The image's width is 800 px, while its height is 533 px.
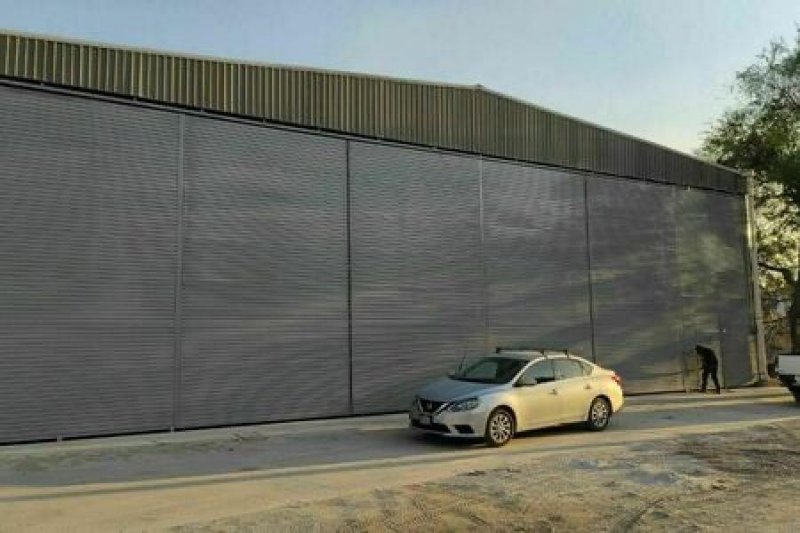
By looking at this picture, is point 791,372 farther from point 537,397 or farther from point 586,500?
point 586,500

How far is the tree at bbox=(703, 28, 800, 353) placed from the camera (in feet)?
101

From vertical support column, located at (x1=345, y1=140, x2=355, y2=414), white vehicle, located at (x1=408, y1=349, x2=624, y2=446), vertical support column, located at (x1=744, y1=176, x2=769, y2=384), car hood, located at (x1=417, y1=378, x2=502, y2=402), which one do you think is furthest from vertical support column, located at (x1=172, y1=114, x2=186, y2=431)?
vertical support column, located at (x1=744, y1=176, x2=769, y2=384)

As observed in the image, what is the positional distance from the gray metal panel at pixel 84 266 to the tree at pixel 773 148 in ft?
77.1

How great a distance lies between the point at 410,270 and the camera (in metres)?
19.0

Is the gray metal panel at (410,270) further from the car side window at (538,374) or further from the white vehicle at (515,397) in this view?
the car side window at (538,374)

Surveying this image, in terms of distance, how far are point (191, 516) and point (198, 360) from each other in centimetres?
740

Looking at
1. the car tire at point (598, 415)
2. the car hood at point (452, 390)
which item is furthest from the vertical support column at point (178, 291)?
the car tire at point (598, 415)

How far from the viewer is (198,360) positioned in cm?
1567

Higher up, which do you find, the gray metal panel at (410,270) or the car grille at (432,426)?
the gray metal panel at (410,270)

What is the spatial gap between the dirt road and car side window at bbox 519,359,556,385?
1.07 metres

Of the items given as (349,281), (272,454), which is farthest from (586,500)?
(349,281)

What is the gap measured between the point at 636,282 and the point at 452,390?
479 inches

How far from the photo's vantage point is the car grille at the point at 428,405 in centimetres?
1384

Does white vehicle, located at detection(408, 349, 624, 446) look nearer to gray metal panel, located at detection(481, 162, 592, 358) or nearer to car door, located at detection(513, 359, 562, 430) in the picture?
car door, located at detection(513, 359, 562, 430)
